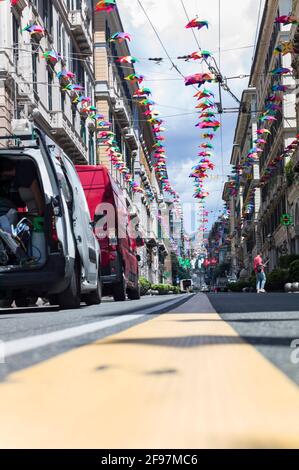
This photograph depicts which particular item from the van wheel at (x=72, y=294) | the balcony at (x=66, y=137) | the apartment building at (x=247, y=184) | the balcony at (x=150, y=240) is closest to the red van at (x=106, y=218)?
the van wheel at (x=72, y=294)

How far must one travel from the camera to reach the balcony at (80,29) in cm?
3797

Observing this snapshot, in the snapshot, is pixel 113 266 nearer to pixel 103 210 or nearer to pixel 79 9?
pixel 103 210

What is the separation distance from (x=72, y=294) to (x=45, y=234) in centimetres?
113

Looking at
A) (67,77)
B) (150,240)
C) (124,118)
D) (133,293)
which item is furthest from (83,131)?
(150,240)

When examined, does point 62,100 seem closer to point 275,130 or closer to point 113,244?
point 113,244

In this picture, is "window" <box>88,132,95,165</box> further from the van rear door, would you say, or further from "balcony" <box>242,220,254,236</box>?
"balcony" <box>242,220,254,236</box>

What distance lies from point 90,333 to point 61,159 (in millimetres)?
8043

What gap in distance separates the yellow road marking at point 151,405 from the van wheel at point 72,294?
8613 millimetres

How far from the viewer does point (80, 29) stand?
38.5 m

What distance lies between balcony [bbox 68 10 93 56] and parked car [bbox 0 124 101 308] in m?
29.1

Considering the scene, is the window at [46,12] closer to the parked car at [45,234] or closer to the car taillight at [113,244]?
the car taillight at [113,244]

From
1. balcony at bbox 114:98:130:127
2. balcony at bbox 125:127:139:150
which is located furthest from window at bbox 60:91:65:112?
balcony at bbox 125:127:139:150

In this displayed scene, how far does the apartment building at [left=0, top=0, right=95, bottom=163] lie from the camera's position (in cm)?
2483
